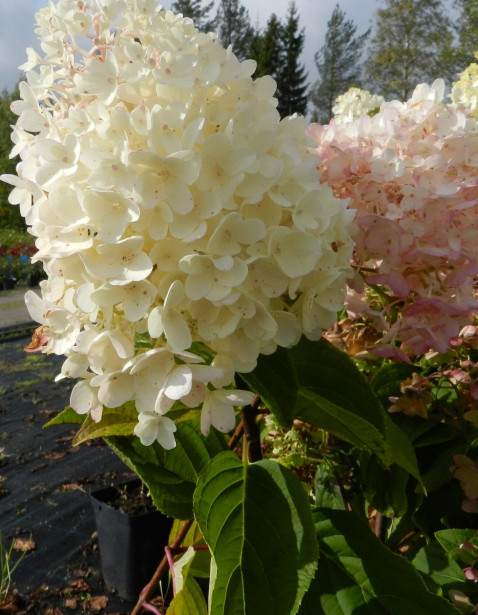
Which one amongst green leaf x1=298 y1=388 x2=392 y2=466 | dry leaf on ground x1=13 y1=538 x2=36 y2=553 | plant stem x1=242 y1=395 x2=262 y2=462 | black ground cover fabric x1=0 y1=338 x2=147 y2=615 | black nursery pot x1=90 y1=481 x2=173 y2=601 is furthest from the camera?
dry leaf on ground x1=13 y1=538 x2=36 y2=553

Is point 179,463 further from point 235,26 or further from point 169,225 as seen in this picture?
point 235,26

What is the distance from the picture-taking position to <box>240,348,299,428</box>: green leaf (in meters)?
0.56

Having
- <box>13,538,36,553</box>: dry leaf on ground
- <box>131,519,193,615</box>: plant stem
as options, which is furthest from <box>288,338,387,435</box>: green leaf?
<box>13,538,36,553</box>: dry leaf on ground

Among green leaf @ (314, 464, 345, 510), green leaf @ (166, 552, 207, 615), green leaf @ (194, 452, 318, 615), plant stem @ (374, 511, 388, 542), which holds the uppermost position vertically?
green leaf @ (194, 452, 318, 615)

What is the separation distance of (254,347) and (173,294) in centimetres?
9

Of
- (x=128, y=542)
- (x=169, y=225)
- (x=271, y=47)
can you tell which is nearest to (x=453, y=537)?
(x=169, y=225)

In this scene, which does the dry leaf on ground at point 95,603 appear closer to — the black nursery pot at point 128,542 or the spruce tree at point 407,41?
the black nursery pot at point 128,542

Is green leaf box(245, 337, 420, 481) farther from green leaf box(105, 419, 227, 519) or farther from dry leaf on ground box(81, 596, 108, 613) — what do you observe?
dry leaf on ground box(81, 596, 108, 613)

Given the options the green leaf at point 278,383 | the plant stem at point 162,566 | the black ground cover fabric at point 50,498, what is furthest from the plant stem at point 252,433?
the black ground cover fabric at point 50,498

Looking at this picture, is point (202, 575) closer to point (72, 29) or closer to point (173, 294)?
point (173, 294)

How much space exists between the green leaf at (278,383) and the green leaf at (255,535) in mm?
108

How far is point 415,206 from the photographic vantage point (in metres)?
0.61

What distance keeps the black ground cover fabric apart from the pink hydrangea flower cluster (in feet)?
5.67

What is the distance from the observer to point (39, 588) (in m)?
2.06
